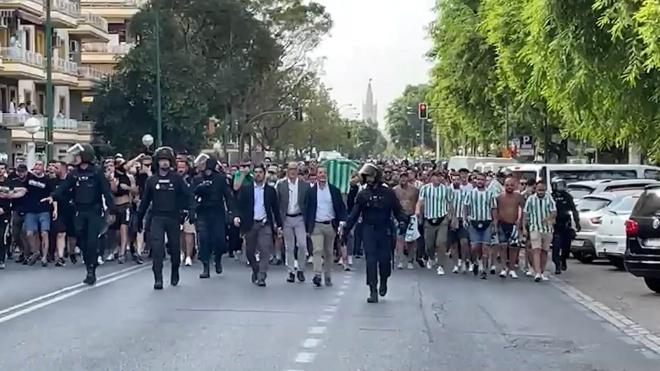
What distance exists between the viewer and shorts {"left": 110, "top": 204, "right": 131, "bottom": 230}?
2334 centimetres

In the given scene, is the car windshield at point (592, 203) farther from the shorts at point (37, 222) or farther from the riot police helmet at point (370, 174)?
the shorts at point (37, 222)

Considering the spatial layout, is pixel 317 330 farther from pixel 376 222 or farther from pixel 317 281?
pixel 317 281

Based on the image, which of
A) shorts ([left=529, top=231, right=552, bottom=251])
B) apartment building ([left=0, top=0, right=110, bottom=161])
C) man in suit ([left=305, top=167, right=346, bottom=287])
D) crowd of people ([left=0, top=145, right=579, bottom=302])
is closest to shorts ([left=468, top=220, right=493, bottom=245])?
crowd of people ([left=0, top=145, right=579, bottom=302])

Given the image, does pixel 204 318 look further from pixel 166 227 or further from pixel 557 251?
pixel 557 251

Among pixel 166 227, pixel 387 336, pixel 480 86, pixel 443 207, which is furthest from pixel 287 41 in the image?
pixel 387 336

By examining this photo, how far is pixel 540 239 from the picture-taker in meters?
20.9

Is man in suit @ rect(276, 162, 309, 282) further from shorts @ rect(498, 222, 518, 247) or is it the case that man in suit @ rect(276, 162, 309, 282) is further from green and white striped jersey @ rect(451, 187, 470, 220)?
shorts @ rect(498, 222, 518, 247)

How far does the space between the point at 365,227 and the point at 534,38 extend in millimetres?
12062

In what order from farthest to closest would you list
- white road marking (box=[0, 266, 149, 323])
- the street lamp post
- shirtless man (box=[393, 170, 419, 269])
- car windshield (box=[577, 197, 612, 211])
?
1. the street lamp post
2. car windshield (box=[577, 197, 612, 211])
3. shirtless man (box=[393, 170, 419, 269])
4. white road marking (box=[0, 266, 149, 323])

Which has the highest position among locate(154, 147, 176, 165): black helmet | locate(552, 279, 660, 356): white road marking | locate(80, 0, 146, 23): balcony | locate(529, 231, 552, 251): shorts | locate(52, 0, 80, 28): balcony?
locate(80, 0, 146, 23): balcony

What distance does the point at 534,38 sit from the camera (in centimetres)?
2766

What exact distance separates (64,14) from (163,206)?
4096 centimetres

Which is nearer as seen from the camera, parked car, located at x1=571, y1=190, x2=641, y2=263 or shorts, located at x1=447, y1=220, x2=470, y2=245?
shorts, located at x1=447, y1=220, x2=470, y2=245

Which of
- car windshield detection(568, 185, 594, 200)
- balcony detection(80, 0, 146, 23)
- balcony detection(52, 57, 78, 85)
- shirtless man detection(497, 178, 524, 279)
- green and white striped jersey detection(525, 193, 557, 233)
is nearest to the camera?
green and white striped jersey detection(525, 193, 557, 233)
